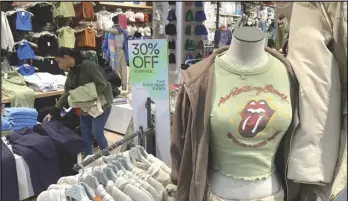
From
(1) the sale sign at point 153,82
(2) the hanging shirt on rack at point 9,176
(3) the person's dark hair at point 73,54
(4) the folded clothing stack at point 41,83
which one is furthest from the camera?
(4) the folded clothing stack at point 41,83

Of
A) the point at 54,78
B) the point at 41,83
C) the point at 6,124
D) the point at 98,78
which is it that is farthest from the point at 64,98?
the point at 54,78

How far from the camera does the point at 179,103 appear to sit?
3.88 ft

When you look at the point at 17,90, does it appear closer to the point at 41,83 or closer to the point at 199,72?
the point at 41,83

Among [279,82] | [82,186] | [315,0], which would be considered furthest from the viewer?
[82,186]

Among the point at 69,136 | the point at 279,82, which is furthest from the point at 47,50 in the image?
the point at 279,82

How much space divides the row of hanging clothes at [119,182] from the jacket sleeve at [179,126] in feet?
0.51

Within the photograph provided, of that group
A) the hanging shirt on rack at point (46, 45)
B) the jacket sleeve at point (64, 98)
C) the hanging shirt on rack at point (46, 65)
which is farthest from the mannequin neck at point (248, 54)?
the hanging shirt on rack at point (46, 45)

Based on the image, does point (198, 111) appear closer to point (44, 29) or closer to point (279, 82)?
point (279, 82)

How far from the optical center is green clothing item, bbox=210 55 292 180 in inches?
42.2

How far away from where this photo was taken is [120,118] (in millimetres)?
3529

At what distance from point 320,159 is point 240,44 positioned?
17.3 inches

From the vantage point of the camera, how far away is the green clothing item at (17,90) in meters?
3.45

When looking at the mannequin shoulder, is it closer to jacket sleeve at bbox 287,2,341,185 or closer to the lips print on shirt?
the lips print on shirt

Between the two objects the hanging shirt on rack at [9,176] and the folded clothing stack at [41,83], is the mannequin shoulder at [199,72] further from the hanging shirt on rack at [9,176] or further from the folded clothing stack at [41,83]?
the folded clothing stack at [41,83]
